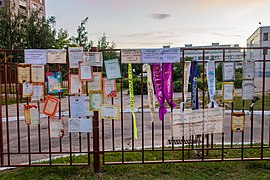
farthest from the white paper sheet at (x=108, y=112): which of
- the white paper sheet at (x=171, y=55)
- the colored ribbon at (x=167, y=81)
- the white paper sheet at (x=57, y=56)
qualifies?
the white paper sheet at (x=171, y=55)

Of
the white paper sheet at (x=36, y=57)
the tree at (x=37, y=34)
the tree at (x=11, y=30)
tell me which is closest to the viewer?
the white paper sheet at (x=36, y=57)

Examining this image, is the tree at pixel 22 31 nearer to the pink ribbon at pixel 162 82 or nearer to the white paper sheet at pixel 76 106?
the white paper sheet at pixel 76 106

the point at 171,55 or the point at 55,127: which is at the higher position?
the point at 171,55

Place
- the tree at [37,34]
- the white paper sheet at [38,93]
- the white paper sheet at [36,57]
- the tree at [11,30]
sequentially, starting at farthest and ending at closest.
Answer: the tree at [37,34] → the tree at [11,30] → the white paper sheet at [38,93] → the white paper sheet at [36,57]

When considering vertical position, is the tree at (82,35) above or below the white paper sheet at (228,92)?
above

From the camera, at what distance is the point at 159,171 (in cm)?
361

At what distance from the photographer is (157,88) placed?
11.5ft

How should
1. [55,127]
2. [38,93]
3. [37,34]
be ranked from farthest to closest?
[37,34], [55,127], [38,93]

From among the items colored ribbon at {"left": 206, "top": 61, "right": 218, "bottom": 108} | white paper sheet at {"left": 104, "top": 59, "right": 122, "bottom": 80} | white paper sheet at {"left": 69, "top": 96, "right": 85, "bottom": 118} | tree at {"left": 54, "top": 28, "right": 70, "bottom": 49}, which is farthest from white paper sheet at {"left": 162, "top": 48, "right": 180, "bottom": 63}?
tree at {"left": 54, "top": 28, "right": 70, "bottom": 49}

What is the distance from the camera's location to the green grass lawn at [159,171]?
11.3ft

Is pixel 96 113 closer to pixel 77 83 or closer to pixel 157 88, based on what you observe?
pixel 77 83

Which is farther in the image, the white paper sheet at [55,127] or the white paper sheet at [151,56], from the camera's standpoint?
the white paper sheet at [55,127]

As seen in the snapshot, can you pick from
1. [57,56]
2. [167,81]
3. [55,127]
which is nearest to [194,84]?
[167,81]

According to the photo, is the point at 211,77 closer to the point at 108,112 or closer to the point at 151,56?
the point at 151,56
